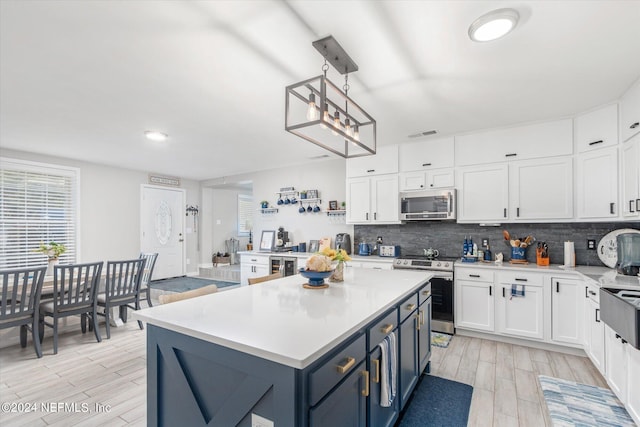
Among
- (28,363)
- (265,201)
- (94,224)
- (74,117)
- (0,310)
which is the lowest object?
(28,363)

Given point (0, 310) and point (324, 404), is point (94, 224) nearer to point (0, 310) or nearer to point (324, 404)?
point (0, 310)

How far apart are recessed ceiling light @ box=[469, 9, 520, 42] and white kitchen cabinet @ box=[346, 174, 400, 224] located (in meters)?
2.58

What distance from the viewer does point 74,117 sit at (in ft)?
10.8

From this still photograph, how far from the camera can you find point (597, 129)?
3.07 meters

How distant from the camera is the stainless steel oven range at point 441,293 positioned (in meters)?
3.69

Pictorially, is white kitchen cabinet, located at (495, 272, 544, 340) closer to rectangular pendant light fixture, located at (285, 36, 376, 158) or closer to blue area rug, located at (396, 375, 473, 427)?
blue area rug, located at (396, 375, 473, 427)

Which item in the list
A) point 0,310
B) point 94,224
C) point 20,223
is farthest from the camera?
point 94,224

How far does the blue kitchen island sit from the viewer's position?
1.08 meters

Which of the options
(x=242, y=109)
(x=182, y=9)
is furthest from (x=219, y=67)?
(x=242, y=109)

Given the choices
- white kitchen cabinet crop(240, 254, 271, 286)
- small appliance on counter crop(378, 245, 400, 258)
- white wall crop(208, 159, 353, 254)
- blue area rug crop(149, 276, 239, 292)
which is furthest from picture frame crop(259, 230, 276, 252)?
small appliance on counter crop(378, 245, 400, 258)

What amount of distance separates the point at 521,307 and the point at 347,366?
2959mm

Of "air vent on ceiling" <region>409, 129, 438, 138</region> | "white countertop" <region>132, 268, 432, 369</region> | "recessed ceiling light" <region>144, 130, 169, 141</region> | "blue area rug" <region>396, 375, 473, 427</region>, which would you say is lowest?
"blue area rug" <region>396, 375, 473, 427</region>

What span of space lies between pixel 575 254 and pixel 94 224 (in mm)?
7370

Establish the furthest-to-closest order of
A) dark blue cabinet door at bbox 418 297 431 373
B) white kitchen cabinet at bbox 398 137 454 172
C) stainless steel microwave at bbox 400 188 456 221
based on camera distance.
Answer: white kitchen cabinet at bbox 398 137 454 172 < stainless steel microwave at bbox 400 188 456 221 < dark blue cabinet door at bbox 418 297 431 373
